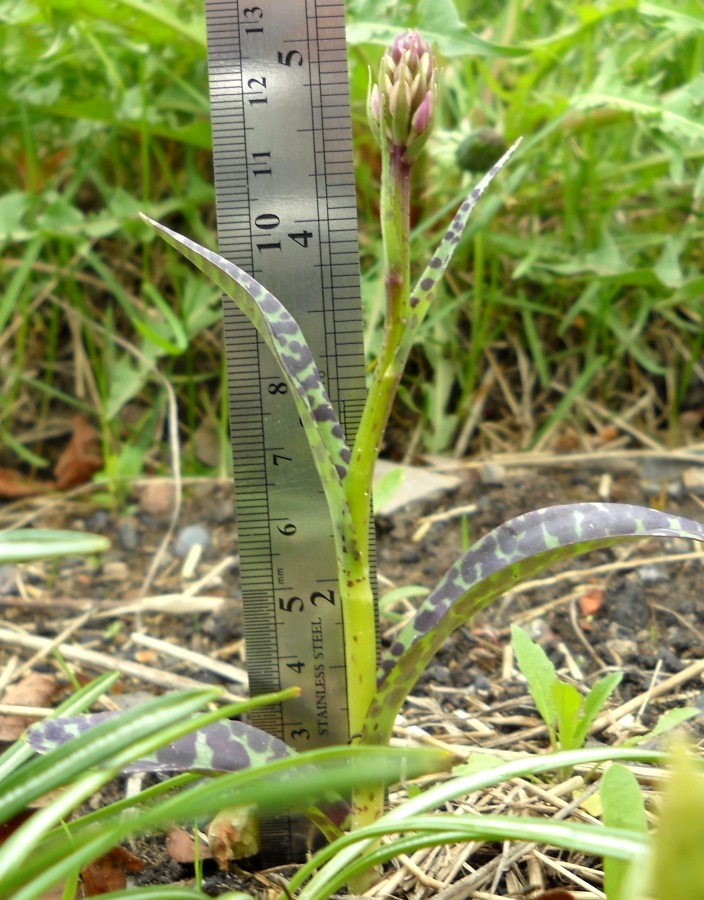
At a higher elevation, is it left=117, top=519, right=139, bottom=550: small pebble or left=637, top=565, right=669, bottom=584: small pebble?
left=117, top=519, right=139, bottom=550: small pebble

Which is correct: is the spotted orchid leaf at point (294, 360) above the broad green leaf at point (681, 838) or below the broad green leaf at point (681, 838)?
above

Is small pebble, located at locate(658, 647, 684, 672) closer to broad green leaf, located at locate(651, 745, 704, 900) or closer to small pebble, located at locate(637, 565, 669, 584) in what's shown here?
small pebble, located at locate(637, 565, 669, 584)

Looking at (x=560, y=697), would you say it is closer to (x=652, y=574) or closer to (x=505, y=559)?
(x=505, y=559)

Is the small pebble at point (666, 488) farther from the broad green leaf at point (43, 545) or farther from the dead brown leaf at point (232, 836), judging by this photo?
the broad green leaf at point (43, 545)

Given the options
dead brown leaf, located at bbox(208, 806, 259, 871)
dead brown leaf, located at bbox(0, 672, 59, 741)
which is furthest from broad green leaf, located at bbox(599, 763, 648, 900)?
dead brown leaf, located at bbox(0, 672, 59, 741)

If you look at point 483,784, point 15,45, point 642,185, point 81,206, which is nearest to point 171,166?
point 81,206

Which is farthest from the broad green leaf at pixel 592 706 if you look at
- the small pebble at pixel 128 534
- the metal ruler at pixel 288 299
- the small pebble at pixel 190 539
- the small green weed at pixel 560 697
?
the small pebble at pixel 128 534

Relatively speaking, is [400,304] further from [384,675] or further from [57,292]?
[57,292]
